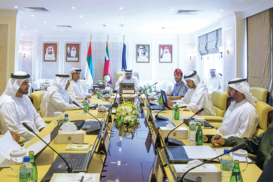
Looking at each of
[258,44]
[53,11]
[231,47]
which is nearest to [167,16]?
[231,47]

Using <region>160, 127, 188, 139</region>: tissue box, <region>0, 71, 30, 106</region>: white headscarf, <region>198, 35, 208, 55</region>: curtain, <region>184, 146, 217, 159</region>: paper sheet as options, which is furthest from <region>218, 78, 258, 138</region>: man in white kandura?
<region>198, 35, 208, 55</region>: curtain

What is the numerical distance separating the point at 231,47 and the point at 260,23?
1.07 metres

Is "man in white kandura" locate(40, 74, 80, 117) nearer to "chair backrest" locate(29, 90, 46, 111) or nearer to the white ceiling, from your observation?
"chair backrest" locate(29, 90, 46, 111)

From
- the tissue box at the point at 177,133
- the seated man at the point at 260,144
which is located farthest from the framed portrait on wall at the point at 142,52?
the seated man at the point at 260,144

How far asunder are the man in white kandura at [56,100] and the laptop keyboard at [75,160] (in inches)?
77.8

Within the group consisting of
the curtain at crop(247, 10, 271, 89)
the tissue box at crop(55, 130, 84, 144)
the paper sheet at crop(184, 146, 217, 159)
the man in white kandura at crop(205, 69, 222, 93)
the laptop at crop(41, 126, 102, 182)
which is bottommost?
the laptop at crop(41, 126, 102, 182)

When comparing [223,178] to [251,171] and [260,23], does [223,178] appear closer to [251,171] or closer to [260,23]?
[251,171]

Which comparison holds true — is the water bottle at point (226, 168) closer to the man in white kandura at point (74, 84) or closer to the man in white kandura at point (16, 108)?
the man in white kandura at point (16, 108)

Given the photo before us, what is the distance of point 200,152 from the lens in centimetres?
158

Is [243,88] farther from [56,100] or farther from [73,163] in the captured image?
[56,100]

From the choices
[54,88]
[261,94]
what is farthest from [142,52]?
[54,88]

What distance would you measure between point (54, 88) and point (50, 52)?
7.06 metres

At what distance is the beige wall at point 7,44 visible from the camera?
646cm

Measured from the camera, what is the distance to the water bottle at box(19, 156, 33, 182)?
1046 millimetres
